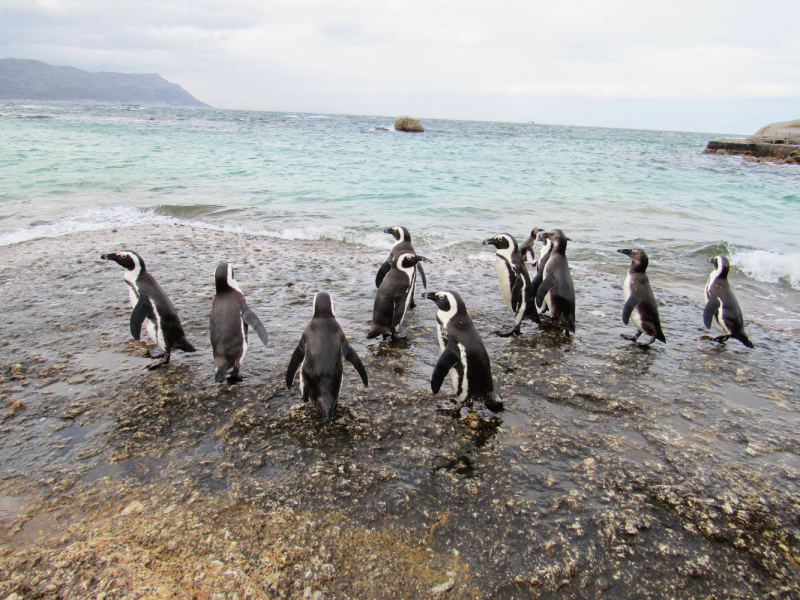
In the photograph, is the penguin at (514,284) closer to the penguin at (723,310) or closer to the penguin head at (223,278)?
the penguin at (723,310)

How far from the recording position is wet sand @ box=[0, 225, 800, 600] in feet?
7.18

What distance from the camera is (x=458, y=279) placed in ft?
23.1

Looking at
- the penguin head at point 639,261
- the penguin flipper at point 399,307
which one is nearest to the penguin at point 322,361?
the penguin flipper at point 399,307

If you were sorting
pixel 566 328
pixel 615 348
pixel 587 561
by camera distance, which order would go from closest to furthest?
pixel 587 561 → pixel 615 348 → pixel 566 328

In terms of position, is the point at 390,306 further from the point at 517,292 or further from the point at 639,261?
the point at 639,261

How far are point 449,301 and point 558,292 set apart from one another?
186 cm

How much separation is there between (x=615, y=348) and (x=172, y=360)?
4.36 metres

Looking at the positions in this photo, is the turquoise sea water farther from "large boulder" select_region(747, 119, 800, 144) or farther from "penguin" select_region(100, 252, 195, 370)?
"large boulder" select_region(747, 119, 800, 144)

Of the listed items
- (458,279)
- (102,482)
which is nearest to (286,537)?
(102,482)

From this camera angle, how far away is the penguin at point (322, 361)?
327 centimetres

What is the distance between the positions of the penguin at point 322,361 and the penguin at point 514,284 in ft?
7.27

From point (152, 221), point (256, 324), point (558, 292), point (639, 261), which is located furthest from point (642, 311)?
point (152, 221)

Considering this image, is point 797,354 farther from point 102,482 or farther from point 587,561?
point 102,482

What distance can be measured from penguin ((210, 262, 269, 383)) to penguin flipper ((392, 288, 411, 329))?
1345 mm
